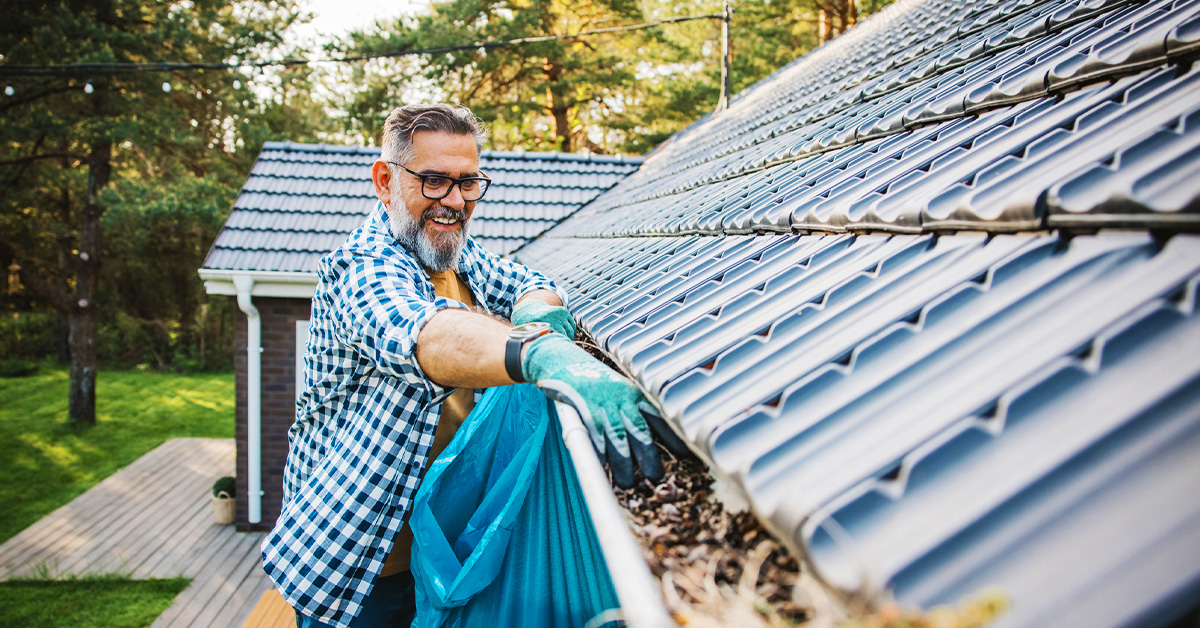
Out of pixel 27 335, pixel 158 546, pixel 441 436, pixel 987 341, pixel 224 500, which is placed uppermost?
pixel 987 341

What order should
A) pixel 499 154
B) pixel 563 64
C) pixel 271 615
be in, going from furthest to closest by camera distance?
pixel 563 64, pixel 499 154, pixel 271 615

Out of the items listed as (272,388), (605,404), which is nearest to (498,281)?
(605,404)

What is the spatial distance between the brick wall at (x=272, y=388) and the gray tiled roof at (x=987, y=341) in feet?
20.3

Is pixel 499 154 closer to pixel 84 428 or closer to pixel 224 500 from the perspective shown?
pixel 224 500

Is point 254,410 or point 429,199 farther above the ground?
point 429,199

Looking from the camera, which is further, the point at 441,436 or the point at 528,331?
the point at 441,436

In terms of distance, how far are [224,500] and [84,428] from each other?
27.4ft

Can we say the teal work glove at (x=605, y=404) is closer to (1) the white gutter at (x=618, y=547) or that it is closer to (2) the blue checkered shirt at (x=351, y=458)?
(1) the white gutter at (x=618, y=547)

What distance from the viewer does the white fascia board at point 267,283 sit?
22.7 ft

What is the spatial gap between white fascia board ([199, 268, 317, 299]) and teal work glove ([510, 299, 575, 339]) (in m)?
5.31

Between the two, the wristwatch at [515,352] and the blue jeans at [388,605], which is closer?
the wristwatch at [515,352]

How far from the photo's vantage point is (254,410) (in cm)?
746

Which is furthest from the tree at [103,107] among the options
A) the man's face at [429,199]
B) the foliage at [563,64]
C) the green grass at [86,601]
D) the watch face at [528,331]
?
the watch face at [528,331]

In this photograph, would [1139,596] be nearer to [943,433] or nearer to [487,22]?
[943,433]
